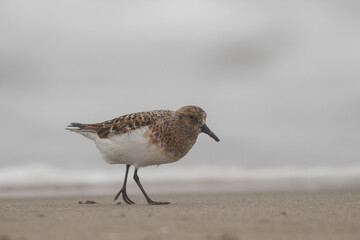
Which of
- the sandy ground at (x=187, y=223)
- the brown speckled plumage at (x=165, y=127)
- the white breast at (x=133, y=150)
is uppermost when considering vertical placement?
the brown speckled plumage at (x=165, y=127)

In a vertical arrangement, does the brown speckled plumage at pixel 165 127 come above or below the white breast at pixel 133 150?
above

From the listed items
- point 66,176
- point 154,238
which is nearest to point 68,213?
point 154,238

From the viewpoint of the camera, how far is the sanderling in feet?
23.8

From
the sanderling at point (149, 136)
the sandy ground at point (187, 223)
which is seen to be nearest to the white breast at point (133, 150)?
the sanderling at point (149, 136)

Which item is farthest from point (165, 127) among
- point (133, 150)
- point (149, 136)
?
point (133, 150)

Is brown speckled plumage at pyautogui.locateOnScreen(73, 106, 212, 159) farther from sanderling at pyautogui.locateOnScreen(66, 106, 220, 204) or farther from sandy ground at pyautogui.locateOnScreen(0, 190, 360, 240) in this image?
sandy ground at pyautogui.locateOnScreen(0, 190, 360, 240)

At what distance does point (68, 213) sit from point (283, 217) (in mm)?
2463

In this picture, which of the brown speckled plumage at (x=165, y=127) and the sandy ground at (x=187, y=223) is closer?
the sandy ground at (x=187, y=223)

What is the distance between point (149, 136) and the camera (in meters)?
7.20

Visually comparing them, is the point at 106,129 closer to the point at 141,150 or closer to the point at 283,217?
the point at 141,150

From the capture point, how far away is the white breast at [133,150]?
7.22 meters

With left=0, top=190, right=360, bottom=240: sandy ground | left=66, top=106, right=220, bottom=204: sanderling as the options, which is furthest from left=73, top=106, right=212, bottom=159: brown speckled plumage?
left=0, top=190, right=360, bottom=240: sandy ground

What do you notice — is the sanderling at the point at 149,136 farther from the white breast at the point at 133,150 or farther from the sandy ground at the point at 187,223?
the sandy ground at the point at 187,223

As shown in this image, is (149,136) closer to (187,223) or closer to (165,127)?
(165,127)
